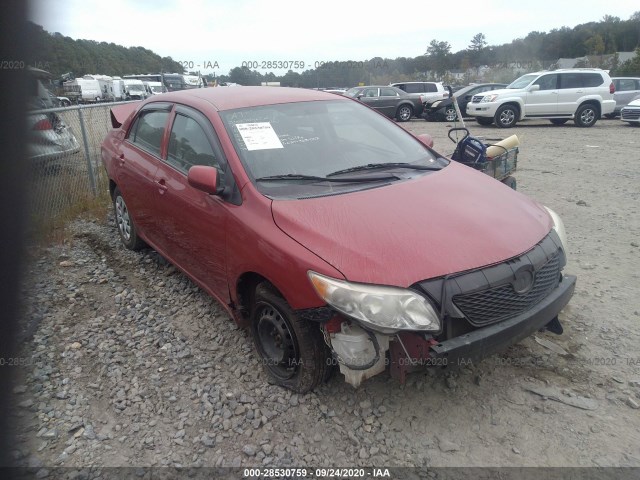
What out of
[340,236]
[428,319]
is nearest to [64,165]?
[340,236]

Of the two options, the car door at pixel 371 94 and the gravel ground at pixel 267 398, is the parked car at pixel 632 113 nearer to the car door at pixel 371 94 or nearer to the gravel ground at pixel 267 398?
the car door at pixel 371 94

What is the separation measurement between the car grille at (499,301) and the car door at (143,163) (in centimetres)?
265

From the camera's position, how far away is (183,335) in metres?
3.45

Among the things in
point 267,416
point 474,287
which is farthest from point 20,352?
point 474,287

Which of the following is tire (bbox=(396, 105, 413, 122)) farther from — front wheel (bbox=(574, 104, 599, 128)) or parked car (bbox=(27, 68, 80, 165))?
parked car (bbox=(27, 68, 80, 165))

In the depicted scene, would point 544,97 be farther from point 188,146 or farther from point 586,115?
point 188,146

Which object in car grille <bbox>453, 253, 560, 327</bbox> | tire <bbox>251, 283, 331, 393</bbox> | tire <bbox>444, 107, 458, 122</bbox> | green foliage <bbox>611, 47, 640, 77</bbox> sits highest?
green foliage <bbox>611, 47, 640, 77</bbox>

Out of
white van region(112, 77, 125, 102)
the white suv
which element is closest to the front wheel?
the white suv

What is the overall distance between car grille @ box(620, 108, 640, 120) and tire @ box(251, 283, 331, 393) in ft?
54.2

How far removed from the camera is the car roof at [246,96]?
11.5 feet

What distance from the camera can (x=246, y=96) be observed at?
365 cm

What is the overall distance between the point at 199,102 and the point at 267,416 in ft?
7.60

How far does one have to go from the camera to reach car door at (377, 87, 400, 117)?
64.0 feet

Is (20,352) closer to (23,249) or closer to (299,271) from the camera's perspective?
(23,249)
